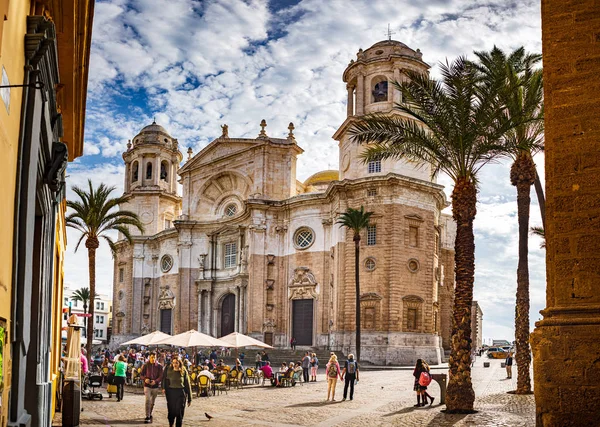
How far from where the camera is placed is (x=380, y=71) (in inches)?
1951

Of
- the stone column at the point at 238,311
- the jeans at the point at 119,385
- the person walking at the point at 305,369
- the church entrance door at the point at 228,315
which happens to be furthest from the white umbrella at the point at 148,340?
the church entrance door at the point at 228,315

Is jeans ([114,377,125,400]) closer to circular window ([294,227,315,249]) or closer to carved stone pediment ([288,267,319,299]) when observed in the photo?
carved stone pediment ([288,267,319,299])

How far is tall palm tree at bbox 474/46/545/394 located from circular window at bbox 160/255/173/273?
4436cm

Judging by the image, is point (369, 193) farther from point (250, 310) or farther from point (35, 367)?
point (35, 367)

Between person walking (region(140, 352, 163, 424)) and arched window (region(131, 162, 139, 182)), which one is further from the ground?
arched window (region(131, 162, 139, 182))

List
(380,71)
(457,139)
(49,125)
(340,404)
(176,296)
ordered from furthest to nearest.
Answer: (176,296) → (380,71) → (340,404) → (457,139) → (49,125)

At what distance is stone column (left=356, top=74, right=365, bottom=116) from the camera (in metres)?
49.5

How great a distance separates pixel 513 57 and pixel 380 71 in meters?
27.5

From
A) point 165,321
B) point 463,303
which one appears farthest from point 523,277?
point 165,321

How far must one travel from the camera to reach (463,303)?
61.1ft

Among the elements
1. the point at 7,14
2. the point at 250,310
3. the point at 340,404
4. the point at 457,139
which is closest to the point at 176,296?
the point at 250,310

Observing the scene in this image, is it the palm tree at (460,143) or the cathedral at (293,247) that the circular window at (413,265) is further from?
the palm tree at (460,143)

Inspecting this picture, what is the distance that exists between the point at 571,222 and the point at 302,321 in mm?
42526

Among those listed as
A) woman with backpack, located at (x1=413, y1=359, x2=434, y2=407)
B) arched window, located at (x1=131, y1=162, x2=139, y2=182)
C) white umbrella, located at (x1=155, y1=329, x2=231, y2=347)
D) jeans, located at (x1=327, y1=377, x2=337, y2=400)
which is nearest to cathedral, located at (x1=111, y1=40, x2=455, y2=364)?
arched window, located at (x1=131, y1=162, x2=139, y2=182)
